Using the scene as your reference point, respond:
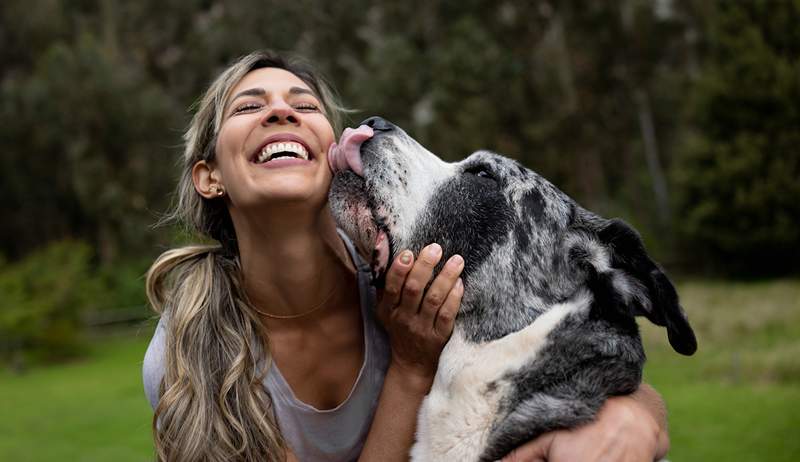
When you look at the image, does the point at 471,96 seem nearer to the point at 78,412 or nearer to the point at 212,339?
the point at 78,412

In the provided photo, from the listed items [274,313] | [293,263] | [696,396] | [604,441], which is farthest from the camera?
[696,396]

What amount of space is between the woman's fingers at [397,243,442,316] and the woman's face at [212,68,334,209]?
518mm

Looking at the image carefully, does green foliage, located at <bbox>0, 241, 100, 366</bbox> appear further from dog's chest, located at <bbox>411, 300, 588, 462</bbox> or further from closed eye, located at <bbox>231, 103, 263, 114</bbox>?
dog's chest, located at <bbox>411, 300, 588, 462</bbox>

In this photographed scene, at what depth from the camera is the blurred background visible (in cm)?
1166

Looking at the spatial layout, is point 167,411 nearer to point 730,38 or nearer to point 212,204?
point 212,204

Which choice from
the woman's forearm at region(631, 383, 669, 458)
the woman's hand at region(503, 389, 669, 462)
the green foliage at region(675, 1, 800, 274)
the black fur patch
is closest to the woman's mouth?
the black fur patch

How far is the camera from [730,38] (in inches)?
812

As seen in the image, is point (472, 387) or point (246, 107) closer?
point (472, 387)

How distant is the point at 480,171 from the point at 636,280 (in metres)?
0.68

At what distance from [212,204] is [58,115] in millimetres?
26821

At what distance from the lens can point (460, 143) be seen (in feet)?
78.1

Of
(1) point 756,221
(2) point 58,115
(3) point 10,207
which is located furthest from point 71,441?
(3) point 10,207

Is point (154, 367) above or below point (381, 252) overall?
below

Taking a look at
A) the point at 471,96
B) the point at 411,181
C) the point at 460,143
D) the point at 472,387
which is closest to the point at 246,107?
the point at 411,181
